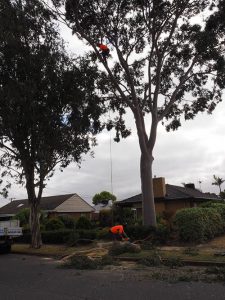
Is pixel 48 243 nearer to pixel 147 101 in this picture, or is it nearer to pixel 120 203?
pixel 147 101

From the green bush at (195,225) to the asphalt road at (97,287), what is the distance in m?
7.58

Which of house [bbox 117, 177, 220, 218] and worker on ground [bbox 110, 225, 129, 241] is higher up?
house [bbox 117, 177, 220, 218]

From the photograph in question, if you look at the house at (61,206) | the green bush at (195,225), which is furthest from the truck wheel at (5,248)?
the house at (61,206)

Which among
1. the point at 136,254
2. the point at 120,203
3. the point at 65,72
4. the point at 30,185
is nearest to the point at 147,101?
the point at 65,72

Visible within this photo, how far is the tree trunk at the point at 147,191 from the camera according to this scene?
73.7 ft

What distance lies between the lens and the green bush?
19.4m

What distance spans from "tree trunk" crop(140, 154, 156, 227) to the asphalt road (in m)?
9.90

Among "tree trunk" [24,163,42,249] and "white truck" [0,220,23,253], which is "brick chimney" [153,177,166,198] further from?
"white truck" [0,220,23,253]

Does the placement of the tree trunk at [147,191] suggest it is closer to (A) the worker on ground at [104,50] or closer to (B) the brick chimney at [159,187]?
(A) the worker on ground at [104,50]

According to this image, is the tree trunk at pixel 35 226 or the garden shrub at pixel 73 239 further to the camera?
the tree trunk at pixel 35 226

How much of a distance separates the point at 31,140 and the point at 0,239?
5230mm

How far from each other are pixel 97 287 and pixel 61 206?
161 ft

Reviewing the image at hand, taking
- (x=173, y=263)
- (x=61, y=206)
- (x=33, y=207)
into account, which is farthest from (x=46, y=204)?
(x=173, y=263)

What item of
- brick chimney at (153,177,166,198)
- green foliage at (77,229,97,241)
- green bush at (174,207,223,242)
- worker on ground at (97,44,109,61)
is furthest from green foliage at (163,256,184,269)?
brick chimney at (153,177,166,198)
